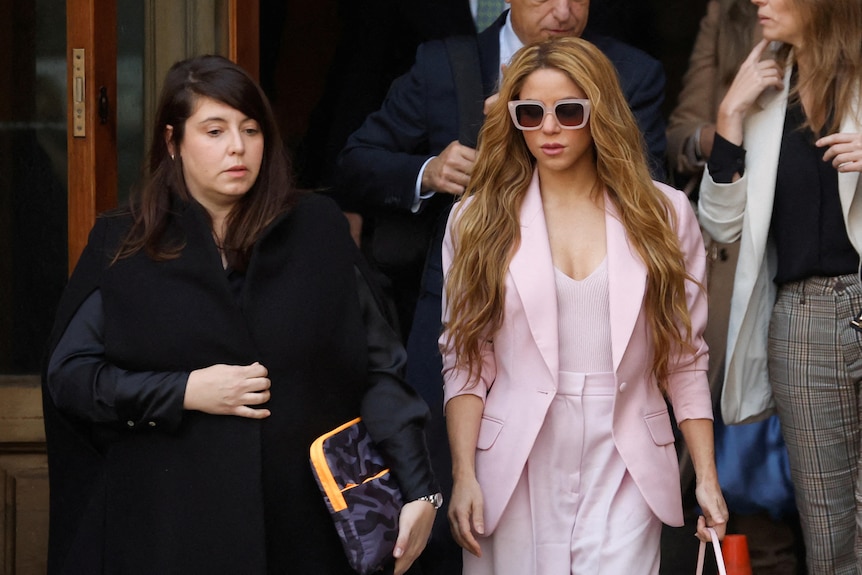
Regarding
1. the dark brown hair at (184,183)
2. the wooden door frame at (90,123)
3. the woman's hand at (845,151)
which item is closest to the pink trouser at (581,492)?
the dark brown hair at (184,183)

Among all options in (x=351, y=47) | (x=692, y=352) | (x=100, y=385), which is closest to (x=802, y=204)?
(x=692, y=352)

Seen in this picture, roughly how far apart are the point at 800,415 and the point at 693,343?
0.65 meters

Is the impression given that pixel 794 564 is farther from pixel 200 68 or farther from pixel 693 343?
pixel 200 68

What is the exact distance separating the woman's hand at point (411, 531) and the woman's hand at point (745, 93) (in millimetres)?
1446

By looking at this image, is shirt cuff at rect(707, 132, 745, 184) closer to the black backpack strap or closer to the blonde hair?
the blonde hair

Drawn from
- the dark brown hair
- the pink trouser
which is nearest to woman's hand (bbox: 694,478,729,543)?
the pink trouser

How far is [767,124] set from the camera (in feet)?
13.3

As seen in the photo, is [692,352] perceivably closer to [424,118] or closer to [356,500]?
[356,500]

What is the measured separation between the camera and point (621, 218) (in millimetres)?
3521

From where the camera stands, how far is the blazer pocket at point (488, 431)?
11.5 feet

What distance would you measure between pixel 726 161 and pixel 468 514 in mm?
1301

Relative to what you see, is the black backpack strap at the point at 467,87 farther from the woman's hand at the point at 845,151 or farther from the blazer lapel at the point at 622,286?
the woman's hand at the point at 845,151

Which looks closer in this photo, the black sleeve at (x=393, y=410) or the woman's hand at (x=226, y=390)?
the woman's hand at (x=226, y=390)

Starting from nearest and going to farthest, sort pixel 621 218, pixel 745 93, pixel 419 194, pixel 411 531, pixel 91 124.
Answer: pixel 411 531 → pixel 621 218 → pixel 745 93 → pixel 419 194 → pixel 91 124
